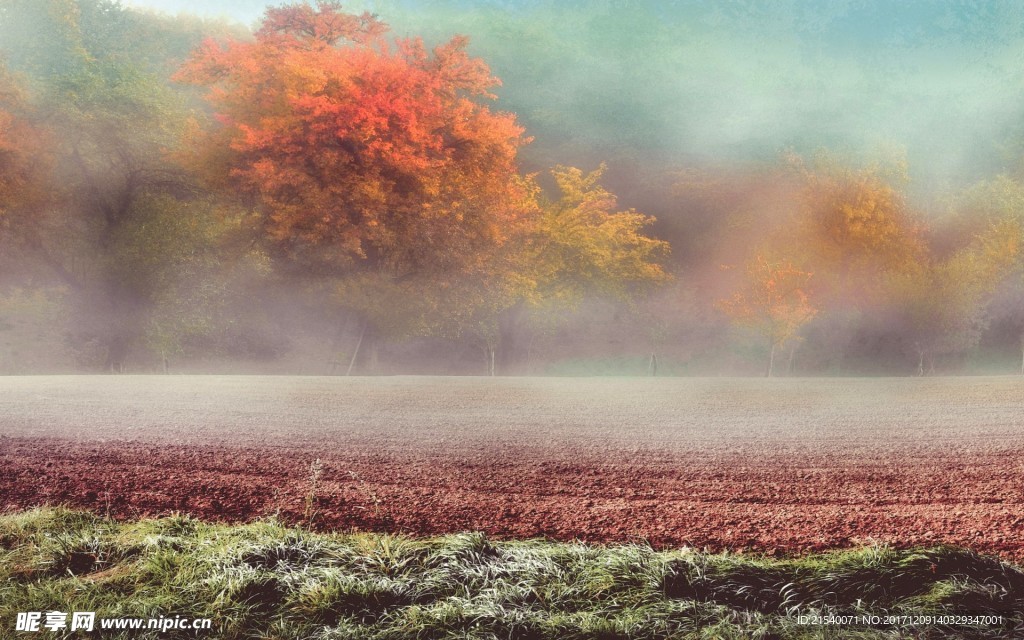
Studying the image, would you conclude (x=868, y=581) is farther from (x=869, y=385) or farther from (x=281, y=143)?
(x=869, y=385)

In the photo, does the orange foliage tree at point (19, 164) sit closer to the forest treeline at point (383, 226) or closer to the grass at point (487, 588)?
the forest treeline at point (383, 226)

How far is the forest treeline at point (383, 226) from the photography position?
631 cm

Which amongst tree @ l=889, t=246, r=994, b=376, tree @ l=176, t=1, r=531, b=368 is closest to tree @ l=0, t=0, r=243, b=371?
tree @ l=176, t=1, r=531, b=368

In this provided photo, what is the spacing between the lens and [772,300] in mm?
8477

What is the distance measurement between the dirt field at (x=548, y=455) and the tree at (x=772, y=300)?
105cm

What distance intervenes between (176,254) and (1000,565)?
684 centimetres

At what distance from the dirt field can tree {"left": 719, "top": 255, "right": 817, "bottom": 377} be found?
1.05m

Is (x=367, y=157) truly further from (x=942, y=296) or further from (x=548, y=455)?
(x=942, y=296)

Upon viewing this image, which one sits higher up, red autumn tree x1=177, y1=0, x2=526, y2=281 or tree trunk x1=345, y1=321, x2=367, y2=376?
red autumn tree x1=177, y1=0, x2=526, y2=281

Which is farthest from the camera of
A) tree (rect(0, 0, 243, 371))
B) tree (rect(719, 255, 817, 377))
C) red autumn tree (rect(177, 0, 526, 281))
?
tree (rect(719, 255, 817, 377))

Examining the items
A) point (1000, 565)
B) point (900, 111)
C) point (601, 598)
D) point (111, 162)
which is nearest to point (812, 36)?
point (900, 111)

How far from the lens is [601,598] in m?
3.07

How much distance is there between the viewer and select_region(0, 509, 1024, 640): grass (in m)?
2.86

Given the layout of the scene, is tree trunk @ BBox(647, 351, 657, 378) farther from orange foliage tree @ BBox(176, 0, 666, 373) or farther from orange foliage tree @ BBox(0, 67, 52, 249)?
orange foliage tree @ BBox(0, 67, 52, 249)
